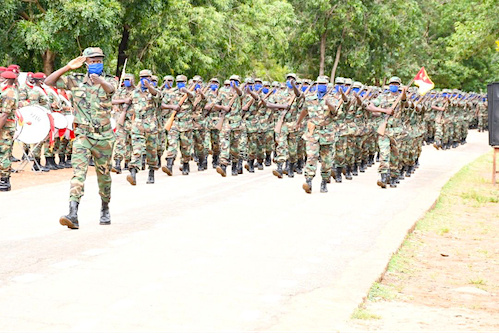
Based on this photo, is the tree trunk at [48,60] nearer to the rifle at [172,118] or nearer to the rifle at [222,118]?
the rifle at [222,118]

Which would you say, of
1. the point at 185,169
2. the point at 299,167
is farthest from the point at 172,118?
the point at 299,167

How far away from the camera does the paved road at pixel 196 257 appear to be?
7.02 metres

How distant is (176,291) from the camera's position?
7.83 meters

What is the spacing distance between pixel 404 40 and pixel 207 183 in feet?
131

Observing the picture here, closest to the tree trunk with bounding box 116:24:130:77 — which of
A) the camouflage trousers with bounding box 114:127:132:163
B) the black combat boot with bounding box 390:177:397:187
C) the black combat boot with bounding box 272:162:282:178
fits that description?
the camouflage trousers with bounding box 114:127:132:163

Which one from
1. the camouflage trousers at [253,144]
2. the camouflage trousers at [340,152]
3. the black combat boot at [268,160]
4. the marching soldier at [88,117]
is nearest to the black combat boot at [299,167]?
the camouflage trousers at [253,144]

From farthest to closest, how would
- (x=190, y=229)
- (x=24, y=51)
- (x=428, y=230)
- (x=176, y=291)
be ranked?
(x=24, y=51) → (x=428, y=230) → (x=190, y=229) → (x=176, y=291)

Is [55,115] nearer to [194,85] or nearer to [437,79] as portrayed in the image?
[194,85]

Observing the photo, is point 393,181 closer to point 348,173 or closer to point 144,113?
point 348,173

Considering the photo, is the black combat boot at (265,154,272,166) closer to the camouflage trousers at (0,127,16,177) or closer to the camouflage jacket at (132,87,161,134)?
the camouflage jacket at (132,87,161,134)

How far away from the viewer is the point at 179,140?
65.6ft

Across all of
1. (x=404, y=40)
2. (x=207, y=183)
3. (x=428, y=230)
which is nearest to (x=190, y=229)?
(x=428, y=230)

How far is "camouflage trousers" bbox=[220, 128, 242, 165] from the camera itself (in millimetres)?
20109

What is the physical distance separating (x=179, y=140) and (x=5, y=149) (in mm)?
4483
